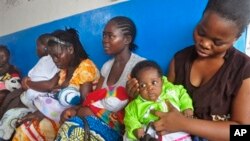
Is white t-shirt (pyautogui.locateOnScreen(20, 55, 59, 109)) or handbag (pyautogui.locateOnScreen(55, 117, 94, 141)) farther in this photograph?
white t-shirt (pyautogui.locateOnScreen(20, 55, 59, 109))

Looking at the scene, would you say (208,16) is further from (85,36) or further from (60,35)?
(60,35)

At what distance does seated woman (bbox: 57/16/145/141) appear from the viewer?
1149 millimetres

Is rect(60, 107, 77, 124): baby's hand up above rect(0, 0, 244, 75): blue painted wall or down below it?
below

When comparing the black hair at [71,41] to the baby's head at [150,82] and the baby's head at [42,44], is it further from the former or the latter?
the baby's head at [150,82]

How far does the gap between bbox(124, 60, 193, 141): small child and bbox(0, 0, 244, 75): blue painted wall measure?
164mm

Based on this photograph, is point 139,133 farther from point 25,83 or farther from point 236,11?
point 25,83

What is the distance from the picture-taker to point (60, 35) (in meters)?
1.41

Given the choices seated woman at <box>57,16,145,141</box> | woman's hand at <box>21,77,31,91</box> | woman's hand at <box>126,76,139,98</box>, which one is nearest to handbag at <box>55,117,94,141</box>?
seated woman at <box>57,16,145,141</box>

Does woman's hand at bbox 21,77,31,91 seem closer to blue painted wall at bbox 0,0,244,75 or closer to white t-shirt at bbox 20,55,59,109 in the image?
white t-shirt at bbox 20,55,59,109

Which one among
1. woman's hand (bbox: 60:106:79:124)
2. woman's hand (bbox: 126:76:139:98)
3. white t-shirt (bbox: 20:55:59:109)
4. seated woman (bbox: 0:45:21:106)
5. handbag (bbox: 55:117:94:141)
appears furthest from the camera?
seated woman (bbox: 0:45:21:106)

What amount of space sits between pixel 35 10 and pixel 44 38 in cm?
16

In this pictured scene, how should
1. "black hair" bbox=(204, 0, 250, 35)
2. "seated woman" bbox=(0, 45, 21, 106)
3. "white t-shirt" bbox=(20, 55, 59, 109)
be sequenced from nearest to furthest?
"black hair" bbox=(204, 0, 250, 35) → "white t-shirt" bbox=(20, 55, 59, 109) → "seated woman" bbox=(0, 45, 21, 106)

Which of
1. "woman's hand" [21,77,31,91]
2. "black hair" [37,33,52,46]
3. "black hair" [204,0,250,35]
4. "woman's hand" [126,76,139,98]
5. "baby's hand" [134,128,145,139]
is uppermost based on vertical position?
"black hair" [204,0,250,35]

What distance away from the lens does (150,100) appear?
98 centimetres
